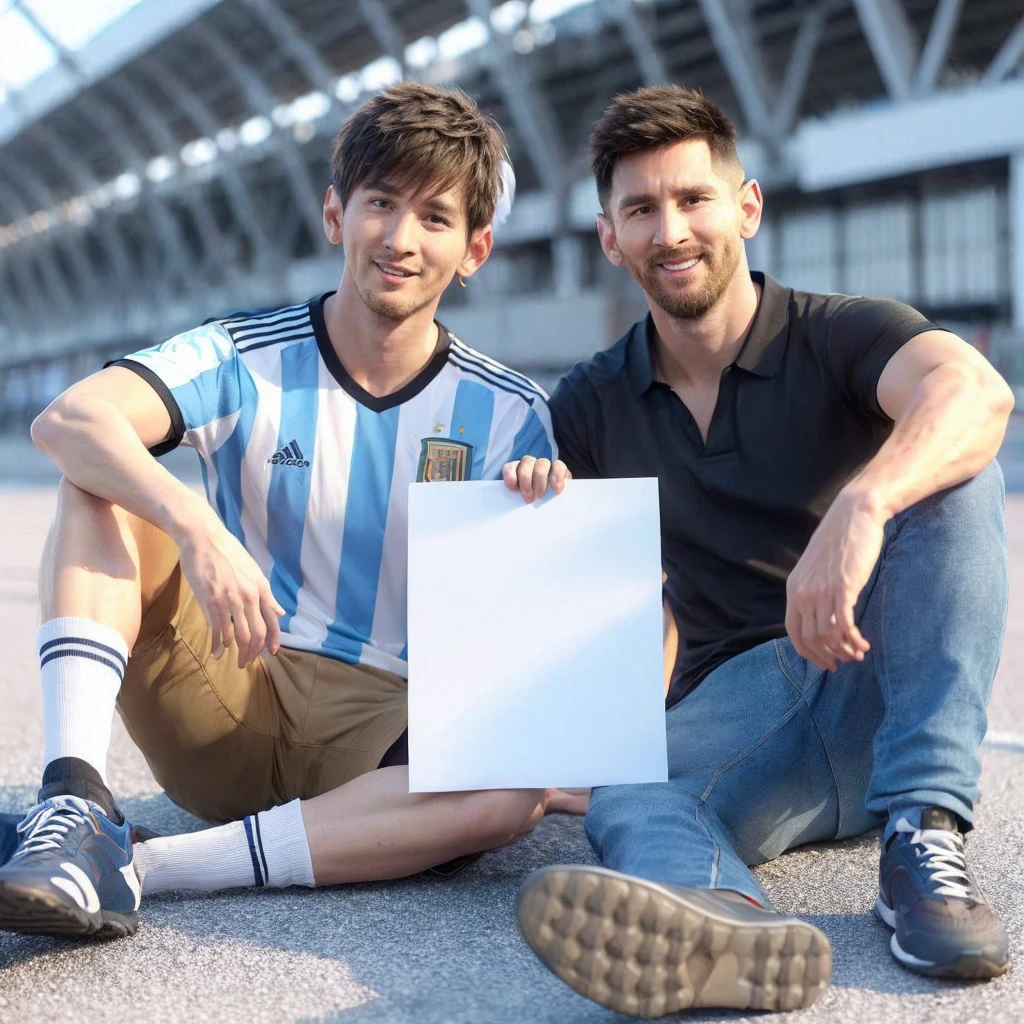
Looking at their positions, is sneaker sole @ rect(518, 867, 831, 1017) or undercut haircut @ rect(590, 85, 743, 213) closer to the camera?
sneaker sole @ rect(518, 867, 831, 1017)

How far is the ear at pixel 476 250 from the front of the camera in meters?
3.12

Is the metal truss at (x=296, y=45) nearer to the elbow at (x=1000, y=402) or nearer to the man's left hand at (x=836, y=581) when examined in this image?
the elbow at (x=1000, y=402)

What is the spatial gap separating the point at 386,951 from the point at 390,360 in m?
1.32

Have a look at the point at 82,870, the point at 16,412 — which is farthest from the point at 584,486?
the point at 16,412

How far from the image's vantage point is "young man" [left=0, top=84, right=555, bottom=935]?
2393mm

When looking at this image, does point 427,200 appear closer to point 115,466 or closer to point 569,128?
point 115,466

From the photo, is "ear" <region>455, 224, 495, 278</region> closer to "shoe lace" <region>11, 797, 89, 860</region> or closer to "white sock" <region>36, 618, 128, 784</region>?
"white sock" <region>36, 618, 128, 784</region>

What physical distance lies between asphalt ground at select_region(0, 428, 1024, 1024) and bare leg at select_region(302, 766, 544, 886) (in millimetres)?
83

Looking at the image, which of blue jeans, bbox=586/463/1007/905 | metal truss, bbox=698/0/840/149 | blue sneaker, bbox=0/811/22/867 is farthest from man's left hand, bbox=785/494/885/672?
metal truss, bbox=698/0/840/149

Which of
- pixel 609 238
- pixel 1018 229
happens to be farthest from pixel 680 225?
pixel 1018 229

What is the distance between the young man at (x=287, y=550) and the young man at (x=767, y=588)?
34 centimetres

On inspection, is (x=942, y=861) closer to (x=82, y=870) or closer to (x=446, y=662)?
(x=446, y=662)

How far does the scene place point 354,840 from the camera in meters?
2.51

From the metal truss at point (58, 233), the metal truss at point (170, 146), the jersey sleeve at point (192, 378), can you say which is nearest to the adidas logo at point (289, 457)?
the jersey sleeve at point (192, 378)
